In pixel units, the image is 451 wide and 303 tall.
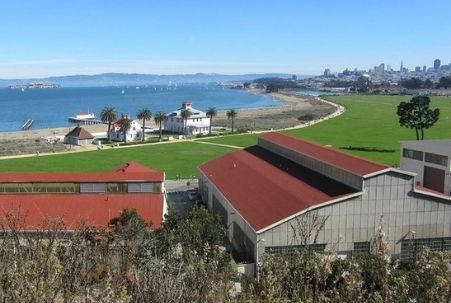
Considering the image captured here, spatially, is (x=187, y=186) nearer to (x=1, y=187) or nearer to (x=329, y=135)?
(x=1, y=187)

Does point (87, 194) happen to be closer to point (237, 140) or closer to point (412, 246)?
point (412, 246)

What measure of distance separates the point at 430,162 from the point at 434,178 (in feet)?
5.15

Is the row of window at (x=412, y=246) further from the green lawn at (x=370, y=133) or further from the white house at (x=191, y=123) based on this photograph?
the white house at (x=191, y=123)

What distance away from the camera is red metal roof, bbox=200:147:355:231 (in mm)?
29688

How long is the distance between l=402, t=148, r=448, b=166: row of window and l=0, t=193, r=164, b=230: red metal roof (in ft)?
87.7

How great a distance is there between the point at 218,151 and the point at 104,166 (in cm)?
1877

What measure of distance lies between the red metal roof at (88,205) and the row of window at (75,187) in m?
0.64

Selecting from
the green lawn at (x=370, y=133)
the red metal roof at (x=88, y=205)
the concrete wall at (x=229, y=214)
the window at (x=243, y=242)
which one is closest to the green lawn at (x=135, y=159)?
the concrete wall at (x=229, y=214)

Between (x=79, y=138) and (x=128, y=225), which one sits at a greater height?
(x=128, y=225)

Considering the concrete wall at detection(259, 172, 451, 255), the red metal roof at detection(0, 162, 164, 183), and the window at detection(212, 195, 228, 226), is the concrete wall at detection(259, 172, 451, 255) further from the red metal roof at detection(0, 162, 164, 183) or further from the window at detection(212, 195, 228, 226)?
the red metal roof at detection(0, 162, 164, 183)

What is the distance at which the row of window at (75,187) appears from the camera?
1462 inches

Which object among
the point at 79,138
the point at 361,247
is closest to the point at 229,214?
the point at 361,247

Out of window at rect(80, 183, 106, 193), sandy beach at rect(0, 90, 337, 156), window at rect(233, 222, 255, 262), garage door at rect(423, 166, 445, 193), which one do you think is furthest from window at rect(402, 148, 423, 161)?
sandy beach at rect(0, 90, 337, 156)

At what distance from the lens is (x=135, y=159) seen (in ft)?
235
